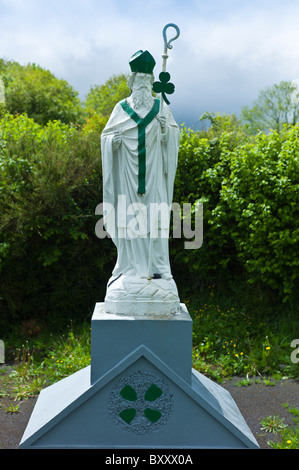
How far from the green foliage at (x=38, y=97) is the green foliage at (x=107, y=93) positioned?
2.27 m

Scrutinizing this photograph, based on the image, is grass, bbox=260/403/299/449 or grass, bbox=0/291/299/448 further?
grass, bbox=0/291/299/448

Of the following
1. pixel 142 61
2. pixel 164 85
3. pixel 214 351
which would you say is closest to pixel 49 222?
pixel 214 351

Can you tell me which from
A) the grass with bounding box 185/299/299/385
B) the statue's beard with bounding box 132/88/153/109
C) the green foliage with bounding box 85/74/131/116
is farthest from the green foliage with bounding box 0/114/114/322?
the green foliage with bounding box 85/74/131/116

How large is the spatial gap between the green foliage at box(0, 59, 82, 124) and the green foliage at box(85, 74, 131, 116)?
89.4 inches

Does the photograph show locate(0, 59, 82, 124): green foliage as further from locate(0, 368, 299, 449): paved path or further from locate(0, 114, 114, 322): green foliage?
locate(0, 368, 299, 449): paved path

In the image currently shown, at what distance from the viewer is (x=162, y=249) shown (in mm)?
4562

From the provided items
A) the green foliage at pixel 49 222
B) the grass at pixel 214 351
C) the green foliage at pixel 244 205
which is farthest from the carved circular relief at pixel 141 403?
the green foliage at pixel 49 222

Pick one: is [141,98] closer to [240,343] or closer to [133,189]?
[133,189]

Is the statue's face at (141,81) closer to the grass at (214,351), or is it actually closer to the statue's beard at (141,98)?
the statue's beard at (141,98)

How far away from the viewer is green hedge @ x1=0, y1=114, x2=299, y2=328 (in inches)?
273

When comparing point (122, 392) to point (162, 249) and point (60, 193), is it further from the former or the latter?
point (60, 193)

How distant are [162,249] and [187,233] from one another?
350 centimetres

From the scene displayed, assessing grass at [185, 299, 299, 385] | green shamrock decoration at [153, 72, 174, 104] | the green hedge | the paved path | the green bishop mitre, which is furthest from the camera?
the green hedge

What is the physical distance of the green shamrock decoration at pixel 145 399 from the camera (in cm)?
396
